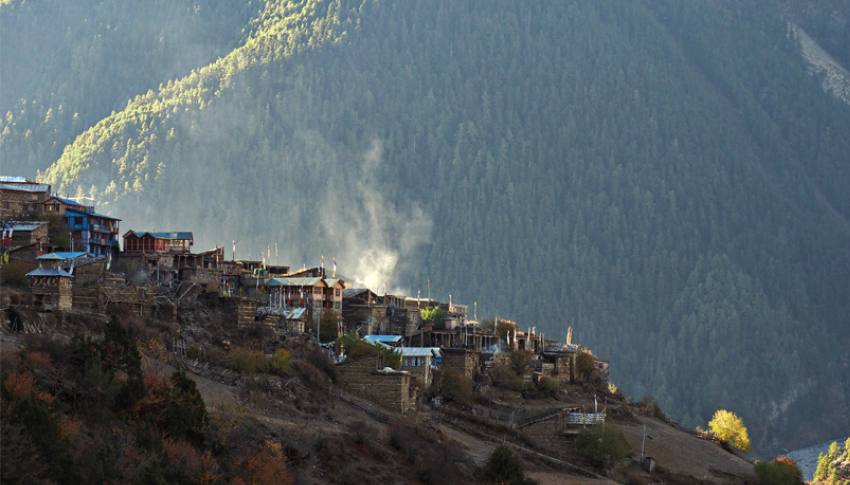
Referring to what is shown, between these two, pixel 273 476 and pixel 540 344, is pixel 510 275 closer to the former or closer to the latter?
pixel 540 344

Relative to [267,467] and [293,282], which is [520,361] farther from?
[267,467]

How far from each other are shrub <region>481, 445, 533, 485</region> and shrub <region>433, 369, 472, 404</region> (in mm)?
14717

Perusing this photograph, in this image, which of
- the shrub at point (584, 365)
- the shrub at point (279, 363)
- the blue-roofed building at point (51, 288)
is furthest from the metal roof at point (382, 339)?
the blue-roofed building at point (51, 288)

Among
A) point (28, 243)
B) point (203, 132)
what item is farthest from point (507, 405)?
point (203, 132)

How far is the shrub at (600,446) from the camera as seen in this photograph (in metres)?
74.5

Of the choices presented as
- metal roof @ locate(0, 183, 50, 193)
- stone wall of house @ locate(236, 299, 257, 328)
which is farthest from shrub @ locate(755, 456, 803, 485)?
metal roof @ locate(0, 183, 50, 193)

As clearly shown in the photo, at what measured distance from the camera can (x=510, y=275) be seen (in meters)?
187

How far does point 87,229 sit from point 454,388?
57.7ft

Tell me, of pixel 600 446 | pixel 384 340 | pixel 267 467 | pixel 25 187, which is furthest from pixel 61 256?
pixel 600 446

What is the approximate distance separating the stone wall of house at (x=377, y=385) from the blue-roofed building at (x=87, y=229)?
43.7ft

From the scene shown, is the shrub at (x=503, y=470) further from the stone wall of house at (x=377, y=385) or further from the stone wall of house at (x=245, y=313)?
the stone wall of house at (x=245, y=313)

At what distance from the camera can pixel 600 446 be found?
7481 centimetres

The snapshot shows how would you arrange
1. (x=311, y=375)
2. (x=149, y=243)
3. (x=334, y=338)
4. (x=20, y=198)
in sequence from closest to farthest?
(x=311, y=375), (x=20, y=198), (x=334, y=338), (x=149, y=243)

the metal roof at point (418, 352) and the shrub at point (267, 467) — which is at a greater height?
the metal roof at point (418, 352)
